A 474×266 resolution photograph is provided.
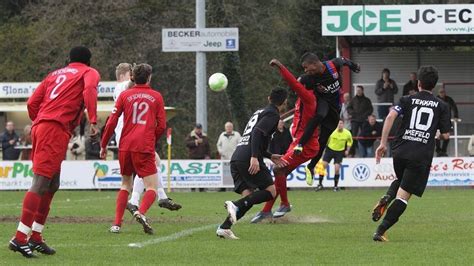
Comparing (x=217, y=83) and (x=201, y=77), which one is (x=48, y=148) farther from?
(x=201, y=77)

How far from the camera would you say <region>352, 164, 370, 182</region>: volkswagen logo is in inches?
1122

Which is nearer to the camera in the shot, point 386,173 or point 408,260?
point 408,260

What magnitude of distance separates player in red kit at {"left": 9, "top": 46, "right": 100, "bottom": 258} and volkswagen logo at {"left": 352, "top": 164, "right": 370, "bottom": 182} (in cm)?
1825

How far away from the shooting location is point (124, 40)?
45.5 metres

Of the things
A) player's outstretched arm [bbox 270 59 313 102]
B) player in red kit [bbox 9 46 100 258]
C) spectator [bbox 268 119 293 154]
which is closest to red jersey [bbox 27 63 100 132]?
player in red kit [bbox 9 46 100 258]

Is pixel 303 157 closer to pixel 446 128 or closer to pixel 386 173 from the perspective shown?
pixel 446 128

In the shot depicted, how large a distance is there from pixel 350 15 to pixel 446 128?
1989 centimetres

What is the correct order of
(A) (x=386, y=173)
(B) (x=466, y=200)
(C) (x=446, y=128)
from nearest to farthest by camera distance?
(C) (x=446, y=128) → (B) (x=466, y=200) → (A) (x=386, y=173)

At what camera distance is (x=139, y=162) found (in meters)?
12.8

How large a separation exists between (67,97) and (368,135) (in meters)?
19.6

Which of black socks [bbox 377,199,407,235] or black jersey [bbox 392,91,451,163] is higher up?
black jersey [bbox 392,91,451,163]

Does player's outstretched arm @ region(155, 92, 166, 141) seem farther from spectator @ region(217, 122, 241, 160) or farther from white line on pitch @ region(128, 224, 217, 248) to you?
spectator @ region(217, 122, 241, 160)

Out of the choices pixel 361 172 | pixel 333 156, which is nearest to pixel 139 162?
pixel 333 156

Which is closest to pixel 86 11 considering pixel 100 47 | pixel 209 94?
pixel 100 47
